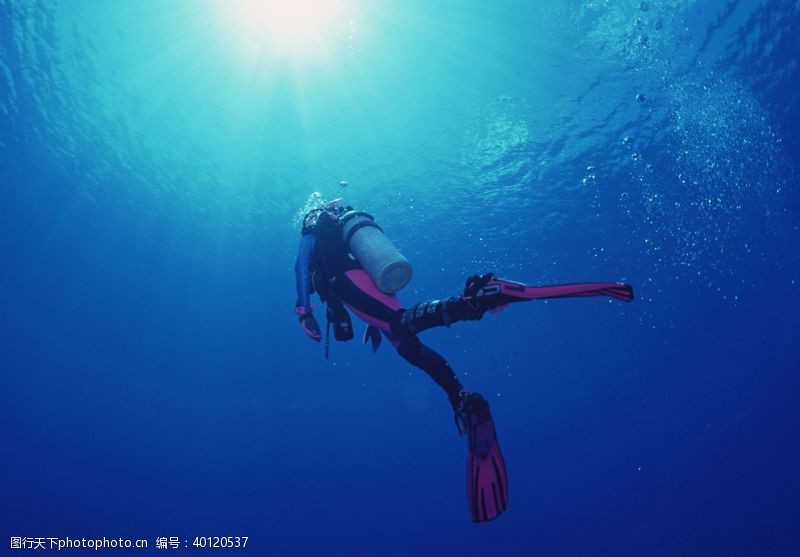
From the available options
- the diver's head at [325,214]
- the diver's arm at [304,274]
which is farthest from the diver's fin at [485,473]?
the diver's head at [325,214]

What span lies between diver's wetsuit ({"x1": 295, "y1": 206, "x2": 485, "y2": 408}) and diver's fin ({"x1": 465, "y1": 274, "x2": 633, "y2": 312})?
0.13m

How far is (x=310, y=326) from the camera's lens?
4.32 meters

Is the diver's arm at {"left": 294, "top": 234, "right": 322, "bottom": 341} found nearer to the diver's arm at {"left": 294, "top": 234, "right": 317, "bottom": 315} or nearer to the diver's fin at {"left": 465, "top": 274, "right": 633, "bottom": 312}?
the diver's arm at {"left": 294, "top": 234, "right": 317, "bottom": 315}

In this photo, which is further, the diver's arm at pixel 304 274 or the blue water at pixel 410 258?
the blue water at pixel 410 258

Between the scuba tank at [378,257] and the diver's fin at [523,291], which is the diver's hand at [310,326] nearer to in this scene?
the scuba tank at [378,257]

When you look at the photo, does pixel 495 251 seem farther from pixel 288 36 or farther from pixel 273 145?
pixel 288 36

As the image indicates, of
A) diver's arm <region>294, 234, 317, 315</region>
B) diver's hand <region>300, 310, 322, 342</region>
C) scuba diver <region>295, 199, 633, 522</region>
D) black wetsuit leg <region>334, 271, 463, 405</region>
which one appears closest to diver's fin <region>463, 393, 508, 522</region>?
scuba diver <region>295, 199, 633, 522</region>

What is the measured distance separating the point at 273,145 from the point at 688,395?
210 feet

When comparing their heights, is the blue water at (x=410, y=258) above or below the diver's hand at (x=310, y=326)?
above

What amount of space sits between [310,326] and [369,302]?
64cm

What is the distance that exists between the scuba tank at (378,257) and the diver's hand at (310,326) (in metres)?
0.76

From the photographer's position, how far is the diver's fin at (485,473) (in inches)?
146

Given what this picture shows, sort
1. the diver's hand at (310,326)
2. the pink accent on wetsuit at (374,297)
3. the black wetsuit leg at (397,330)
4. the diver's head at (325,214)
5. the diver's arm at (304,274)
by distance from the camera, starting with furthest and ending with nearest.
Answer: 1. the diver's head at (325,214)
2. the diver's arm at (304,274)
3. the diver's hand at (310,326)
4. the pink accent on wetsuit at (374,297)
5. the black wetsuit leg at (397,330)

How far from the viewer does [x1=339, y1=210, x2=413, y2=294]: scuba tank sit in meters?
3.87
